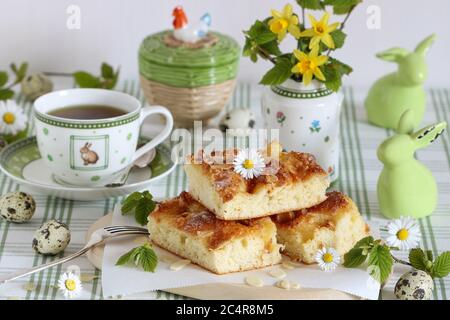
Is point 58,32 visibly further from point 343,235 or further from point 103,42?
point 343,235

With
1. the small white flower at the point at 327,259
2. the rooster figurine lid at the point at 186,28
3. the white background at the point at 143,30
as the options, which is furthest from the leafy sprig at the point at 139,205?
the white background at the point at 143,30

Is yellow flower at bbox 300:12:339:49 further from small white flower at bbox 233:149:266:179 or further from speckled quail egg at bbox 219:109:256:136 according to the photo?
speckled quail egg at bbox 219:109:256:136

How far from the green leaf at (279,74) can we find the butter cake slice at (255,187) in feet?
0.76

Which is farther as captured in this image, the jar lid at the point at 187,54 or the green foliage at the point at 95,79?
the green foliage at the point at 95,79

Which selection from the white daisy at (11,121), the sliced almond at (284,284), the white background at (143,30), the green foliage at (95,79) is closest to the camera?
the sliced almond at (284,284)

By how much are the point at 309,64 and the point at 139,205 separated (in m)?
0.45

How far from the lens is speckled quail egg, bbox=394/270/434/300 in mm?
1534

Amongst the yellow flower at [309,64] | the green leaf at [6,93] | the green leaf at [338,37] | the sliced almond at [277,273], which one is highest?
the green leaf at [338,37]

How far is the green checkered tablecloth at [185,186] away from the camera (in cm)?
159

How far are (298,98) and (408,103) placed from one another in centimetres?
47

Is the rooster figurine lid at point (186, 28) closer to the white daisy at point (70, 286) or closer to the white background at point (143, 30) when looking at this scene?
the white background at point (143, 30)

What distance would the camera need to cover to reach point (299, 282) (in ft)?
5.07

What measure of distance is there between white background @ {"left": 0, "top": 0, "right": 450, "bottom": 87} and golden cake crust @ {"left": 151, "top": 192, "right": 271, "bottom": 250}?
1.07 metres

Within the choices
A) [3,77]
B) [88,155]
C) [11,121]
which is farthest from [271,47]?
[3,77]
